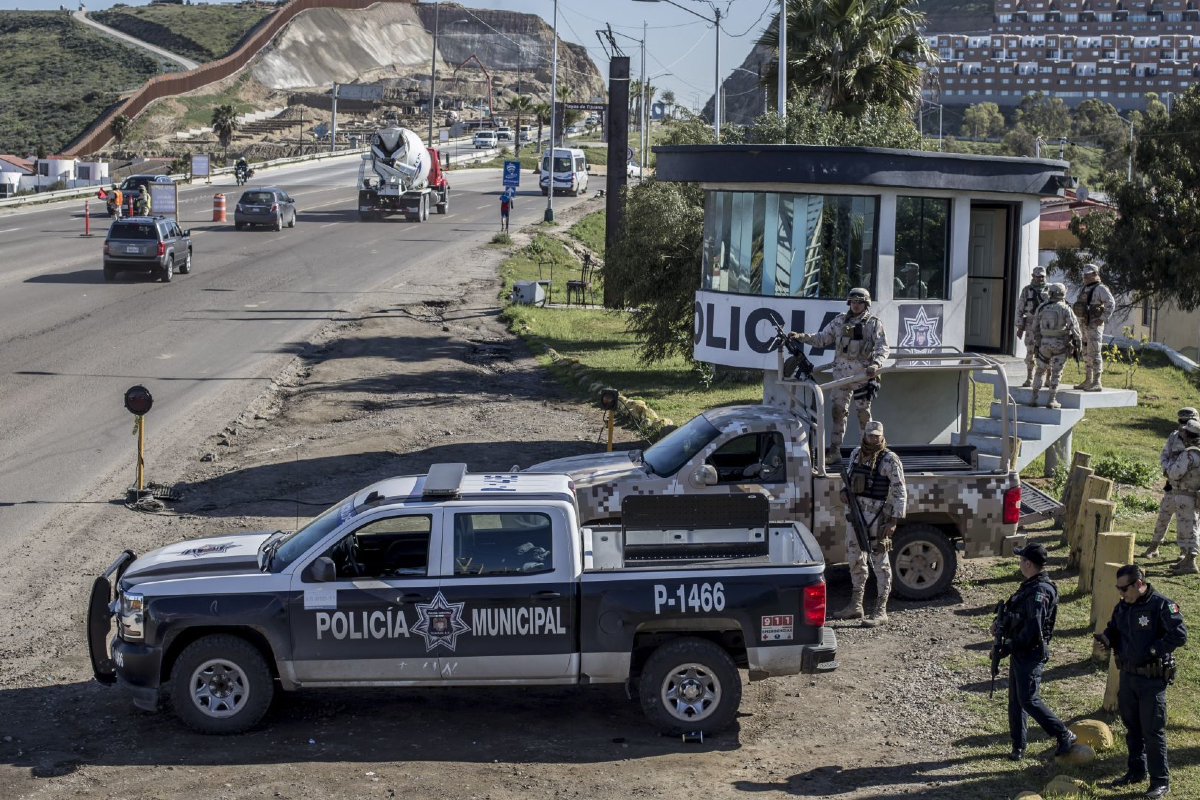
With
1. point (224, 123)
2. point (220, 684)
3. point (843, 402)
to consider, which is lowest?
point (220, 684)

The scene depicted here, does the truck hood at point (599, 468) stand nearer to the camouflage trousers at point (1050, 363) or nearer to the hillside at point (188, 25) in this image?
the camouflage trousers at point (1050, 363)

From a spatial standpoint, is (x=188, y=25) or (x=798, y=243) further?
(x=188, y=25)

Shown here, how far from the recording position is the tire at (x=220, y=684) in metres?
9.01

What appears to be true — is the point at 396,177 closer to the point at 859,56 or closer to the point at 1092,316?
the point at 859,56

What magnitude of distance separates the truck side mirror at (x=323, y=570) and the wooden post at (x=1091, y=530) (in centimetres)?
735

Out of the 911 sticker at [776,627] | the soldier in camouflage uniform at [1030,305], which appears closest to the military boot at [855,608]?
the 911 sticker at [776,627]

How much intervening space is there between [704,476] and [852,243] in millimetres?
5901

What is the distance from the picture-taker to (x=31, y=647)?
10844 millimetres

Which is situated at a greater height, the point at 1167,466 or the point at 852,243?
the point at 852,243

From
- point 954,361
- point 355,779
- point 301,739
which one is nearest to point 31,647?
point 301,739

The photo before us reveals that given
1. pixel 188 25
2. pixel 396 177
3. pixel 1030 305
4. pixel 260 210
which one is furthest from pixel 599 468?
pixel 188 25

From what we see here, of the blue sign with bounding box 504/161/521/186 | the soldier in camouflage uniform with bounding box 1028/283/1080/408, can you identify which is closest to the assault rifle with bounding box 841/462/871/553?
the soldier in camouflage uniform with bounding box 1028/283/1080/408

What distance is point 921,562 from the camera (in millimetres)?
12586

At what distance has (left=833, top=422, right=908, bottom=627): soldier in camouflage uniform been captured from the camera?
11.4 m
